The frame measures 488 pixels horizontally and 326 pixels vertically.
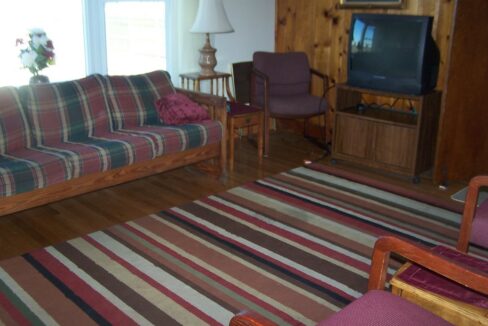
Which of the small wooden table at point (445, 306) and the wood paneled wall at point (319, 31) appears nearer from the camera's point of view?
the small wooden table at point (445, 306)

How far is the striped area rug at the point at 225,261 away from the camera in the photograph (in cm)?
219

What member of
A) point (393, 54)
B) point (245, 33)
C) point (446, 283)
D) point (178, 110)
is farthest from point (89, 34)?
point (446, 283)

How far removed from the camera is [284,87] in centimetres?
459

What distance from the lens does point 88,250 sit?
2680mm

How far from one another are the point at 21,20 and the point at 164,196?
161 cm

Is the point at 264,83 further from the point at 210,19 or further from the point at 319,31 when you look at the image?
the point at 319,31

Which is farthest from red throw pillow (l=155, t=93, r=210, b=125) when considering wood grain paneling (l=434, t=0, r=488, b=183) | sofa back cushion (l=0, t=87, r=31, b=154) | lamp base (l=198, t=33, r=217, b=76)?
wood grain paneling (l=434, t=0, r=488, b=183)

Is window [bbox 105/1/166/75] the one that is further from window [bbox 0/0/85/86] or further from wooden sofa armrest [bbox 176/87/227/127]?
wooden sofa armrest [bbox 176/87/227/127]

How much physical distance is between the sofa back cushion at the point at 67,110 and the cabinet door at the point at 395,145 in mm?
2048

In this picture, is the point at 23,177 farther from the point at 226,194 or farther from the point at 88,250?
the point at 226,194

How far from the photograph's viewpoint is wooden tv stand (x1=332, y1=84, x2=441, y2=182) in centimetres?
377

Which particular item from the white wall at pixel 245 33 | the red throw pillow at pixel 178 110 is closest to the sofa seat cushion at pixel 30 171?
the red throw pillow at pixel 178 110

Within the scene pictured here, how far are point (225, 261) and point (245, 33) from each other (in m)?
2.84

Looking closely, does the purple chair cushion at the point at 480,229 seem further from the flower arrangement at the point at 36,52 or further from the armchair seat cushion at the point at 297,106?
the flower arrangement at the point at 36,52
